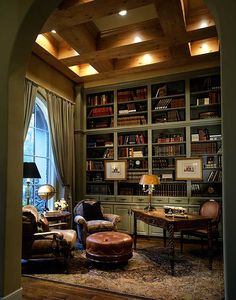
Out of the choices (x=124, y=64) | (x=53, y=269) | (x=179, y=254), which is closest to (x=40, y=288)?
(x=53, y=269)

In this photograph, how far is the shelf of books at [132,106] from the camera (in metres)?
6.00

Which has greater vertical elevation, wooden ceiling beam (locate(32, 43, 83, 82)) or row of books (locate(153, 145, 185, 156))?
wooden ceiling beam (locate(32, 43, 83, 82))

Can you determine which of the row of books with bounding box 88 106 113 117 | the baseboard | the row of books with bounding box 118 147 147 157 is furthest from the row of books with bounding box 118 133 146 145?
the baseboard

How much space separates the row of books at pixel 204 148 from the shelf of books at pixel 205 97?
56 centimetres

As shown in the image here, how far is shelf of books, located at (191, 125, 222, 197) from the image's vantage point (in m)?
5.34

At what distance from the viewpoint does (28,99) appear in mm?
4711

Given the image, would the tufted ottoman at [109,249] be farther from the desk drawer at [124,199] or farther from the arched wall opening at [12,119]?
the desk drawer at [124,199]

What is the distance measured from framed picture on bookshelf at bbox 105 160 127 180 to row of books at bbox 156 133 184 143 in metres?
0.92

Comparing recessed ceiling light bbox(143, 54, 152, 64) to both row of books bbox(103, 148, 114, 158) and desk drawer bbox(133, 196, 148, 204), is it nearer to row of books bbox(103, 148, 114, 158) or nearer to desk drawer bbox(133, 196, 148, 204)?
row of books bbox(103, 148, 114, 158)

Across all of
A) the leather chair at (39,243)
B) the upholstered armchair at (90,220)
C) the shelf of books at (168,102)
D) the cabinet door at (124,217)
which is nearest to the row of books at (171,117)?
the shelf of books at (168,102)

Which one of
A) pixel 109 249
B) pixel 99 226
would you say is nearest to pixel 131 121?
pixel 99 226

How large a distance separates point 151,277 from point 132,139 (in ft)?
10.7

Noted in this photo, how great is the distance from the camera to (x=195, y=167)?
5.38m

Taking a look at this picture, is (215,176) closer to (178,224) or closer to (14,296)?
(178,224)
